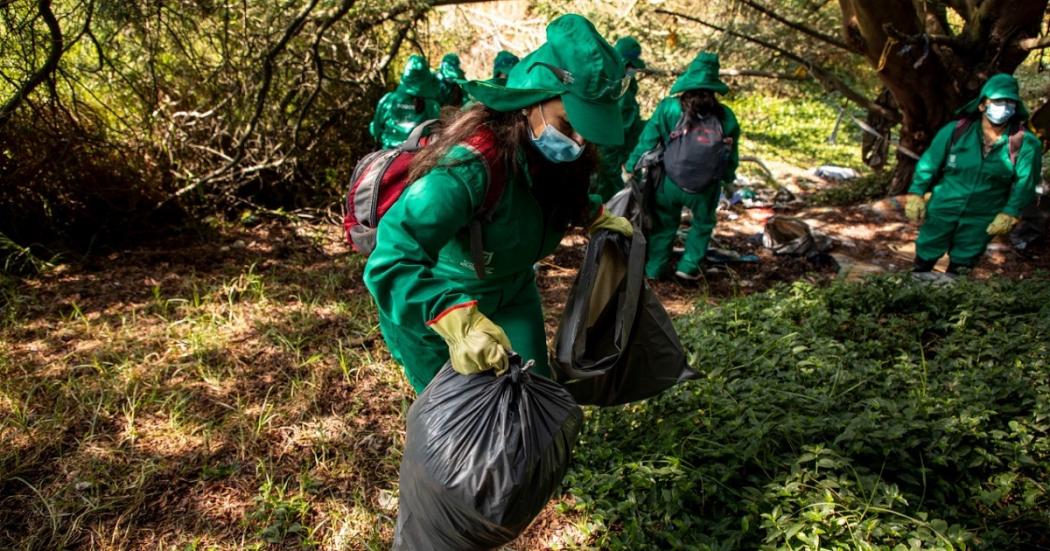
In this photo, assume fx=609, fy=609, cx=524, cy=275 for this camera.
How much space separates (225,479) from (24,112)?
→ 319 centimetres

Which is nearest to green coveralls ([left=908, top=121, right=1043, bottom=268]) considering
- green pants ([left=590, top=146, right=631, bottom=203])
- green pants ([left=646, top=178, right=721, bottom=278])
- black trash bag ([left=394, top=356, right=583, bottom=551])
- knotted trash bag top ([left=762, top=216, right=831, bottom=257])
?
knotted trash bag top ([left=762, top=216, right=831, bottom=257])

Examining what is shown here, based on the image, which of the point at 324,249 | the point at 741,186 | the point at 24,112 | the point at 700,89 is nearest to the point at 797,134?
the point at 741,186

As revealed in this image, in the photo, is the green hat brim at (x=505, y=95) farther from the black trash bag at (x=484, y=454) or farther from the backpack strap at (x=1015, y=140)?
the backpack strap at (x=1015, y=140)

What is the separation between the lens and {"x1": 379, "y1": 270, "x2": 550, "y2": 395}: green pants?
1.83 m

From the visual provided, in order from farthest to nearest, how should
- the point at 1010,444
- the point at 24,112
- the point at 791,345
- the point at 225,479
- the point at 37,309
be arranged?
the point at 24,112
the point at 37,309
the point at 791,345
the point at 225,479
the point at 1010,444

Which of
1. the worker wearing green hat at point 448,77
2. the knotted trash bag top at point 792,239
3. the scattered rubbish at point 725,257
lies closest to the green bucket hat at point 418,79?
the worker wearing green hat at point 448,77

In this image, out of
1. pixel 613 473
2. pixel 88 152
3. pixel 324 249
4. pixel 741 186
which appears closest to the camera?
pixel 613 473

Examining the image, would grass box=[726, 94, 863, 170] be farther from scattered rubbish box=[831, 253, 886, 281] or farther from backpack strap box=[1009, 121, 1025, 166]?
backpack strap box=[1009, 121, 1025, 166]

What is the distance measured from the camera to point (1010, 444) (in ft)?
7.04

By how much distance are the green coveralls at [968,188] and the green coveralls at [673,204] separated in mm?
1560

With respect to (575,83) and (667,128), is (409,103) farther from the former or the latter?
(575,83)

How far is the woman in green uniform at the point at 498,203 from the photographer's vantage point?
1.52m

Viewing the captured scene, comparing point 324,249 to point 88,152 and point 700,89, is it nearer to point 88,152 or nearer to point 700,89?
point 88,152

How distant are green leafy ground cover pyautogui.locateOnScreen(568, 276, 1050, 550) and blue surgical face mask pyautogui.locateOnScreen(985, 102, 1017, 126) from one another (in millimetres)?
1845
